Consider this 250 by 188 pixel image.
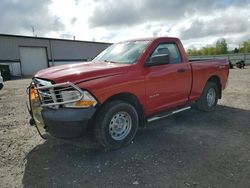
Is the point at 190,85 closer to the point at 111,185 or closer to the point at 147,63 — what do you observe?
the point at 147,63

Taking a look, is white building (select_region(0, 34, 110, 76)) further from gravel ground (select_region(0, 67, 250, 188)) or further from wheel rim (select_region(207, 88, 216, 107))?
wheel rim (select_region(207, 88, 216, 107))

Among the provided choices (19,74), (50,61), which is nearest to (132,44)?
(19,74)

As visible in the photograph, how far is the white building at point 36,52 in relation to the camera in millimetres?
30172

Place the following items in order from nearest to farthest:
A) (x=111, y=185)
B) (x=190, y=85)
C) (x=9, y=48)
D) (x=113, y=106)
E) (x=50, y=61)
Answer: (x=111, y=185) → (x=113, y=106) → (x=190, y=85) → (x=9, y=48) → (x=50, y=61)

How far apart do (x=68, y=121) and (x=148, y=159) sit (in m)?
1.36

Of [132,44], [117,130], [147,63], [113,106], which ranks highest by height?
[132,44]

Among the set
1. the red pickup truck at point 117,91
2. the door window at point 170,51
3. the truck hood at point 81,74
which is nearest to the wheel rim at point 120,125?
the red pickup truck at point 117,91

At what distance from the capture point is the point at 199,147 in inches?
163

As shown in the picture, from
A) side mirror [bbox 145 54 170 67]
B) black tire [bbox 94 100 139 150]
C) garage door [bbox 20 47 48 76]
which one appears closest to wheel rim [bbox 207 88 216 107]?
side mirror [bbox 145 54 170 67]

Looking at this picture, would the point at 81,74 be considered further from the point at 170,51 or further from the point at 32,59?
the point at 32,59

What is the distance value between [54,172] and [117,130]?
1.24m

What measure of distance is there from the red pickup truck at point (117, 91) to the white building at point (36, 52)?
28.6 metres

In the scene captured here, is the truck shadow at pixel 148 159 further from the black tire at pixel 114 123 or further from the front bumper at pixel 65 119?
the front bumper at pixel 65 119

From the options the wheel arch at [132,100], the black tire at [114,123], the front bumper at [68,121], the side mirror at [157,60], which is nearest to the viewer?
the front bumper at [68,121]
